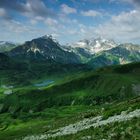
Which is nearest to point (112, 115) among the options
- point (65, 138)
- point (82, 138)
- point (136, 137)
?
point (65, 138)

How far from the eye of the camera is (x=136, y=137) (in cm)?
3091

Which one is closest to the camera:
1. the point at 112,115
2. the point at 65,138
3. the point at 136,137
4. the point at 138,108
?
the point at 136,137

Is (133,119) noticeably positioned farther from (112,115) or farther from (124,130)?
(112,115)

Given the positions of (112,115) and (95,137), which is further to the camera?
(112,115)

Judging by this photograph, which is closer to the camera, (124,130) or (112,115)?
(124,130)

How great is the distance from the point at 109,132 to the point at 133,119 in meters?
3.88

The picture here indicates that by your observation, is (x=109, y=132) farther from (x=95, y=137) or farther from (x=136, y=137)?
(x=136, y=137)

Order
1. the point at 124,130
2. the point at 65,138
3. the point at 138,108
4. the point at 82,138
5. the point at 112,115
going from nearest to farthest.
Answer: the point at 124,130, the point at 82,138, the point at 65,138, the point at 138,108, the point at 112,115

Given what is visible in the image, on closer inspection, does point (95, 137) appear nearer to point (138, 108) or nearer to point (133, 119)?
point (133, 119)

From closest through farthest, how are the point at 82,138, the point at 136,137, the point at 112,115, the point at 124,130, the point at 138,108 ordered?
1. the point at 136,137
2. the point at 124,130
3. the point at 82,138
4. the point at 138,108
5. the point at 112,115

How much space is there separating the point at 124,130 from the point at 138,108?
515 inches

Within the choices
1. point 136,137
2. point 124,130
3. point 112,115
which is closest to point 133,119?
point 124,130

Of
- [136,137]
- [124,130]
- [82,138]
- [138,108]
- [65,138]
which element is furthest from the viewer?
[138,108]

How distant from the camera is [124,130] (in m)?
34.3
